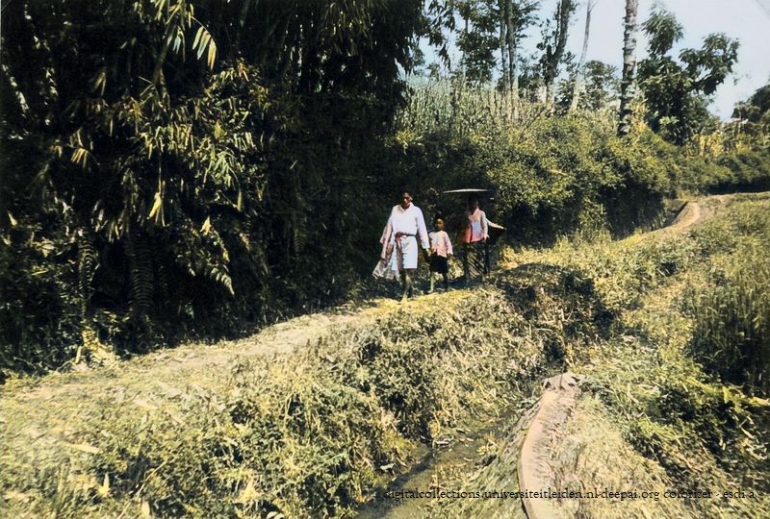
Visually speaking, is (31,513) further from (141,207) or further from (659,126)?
(659,126)

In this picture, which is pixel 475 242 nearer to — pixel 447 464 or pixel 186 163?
pixel 447 464

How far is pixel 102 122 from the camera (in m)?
5.53

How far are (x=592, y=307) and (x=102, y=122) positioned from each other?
25.0ft

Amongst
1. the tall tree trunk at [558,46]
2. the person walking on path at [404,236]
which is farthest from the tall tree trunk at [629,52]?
the person walking on path at [404,236]

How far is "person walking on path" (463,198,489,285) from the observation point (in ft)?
32.3

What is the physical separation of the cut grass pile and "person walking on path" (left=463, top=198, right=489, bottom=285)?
257 cm

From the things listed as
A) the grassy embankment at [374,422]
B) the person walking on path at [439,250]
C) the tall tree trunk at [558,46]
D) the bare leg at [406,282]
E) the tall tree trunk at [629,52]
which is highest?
the tall tree trunk at [558,46]

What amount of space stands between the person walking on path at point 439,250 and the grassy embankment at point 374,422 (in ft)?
5.27

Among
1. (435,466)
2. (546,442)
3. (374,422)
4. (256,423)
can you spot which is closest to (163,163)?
(256,423)

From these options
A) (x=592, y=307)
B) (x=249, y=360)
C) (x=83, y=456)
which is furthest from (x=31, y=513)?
(x=592, y=307)

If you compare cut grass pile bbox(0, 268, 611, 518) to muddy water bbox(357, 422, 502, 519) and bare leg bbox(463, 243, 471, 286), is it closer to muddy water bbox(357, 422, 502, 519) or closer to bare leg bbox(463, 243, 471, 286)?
muddy water bbox(357, 422, 502, 519)

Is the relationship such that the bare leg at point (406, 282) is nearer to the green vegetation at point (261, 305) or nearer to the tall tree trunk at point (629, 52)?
the green vegetation at point (261, 305)

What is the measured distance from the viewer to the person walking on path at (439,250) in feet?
29.6

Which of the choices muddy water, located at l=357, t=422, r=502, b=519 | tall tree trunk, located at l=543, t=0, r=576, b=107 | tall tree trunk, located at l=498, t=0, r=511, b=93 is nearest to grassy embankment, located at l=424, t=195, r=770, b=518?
muddy water, located at l=357, t=422, r=502, b=519
